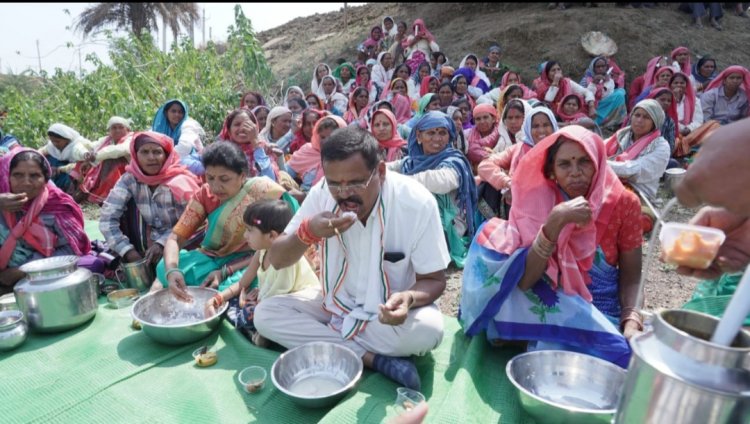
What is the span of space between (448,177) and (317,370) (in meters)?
2.37

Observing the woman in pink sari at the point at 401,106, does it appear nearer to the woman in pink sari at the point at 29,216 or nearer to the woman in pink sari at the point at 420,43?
the woman in pink sari at the point at 420,43

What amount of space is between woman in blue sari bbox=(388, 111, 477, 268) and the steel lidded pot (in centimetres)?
300

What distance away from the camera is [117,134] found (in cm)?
615

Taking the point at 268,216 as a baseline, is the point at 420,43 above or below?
above

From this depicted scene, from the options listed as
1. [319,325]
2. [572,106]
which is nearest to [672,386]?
[319,325]

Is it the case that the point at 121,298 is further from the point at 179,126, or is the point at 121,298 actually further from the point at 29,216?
the point at 179,126

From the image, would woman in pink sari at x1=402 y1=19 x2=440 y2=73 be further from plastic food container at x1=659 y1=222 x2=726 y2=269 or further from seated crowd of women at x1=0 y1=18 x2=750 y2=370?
plastic food container at x1=659 y1=222 x2=726 y2=269

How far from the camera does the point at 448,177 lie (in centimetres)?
417

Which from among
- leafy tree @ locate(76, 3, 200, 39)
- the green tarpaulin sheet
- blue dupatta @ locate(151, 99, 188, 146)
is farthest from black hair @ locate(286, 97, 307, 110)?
leafy tree @ locate(76, 3, 200, 39)

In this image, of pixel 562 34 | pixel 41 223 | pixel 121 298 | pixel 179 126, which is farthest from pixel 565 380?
pixel 562 34

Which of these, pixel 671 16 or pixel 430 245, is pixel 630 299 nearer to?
pixel 430 245

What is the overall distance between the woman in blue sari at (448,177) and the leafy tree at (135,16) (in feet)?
57.4

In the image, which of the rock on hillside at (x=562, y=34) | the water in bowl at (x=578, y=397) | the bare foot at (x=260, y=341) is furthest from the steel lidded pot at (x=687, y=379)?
the rock on hillside at (x=562, y=34)

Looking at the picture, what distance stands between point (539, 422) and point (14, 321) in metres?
2.96
